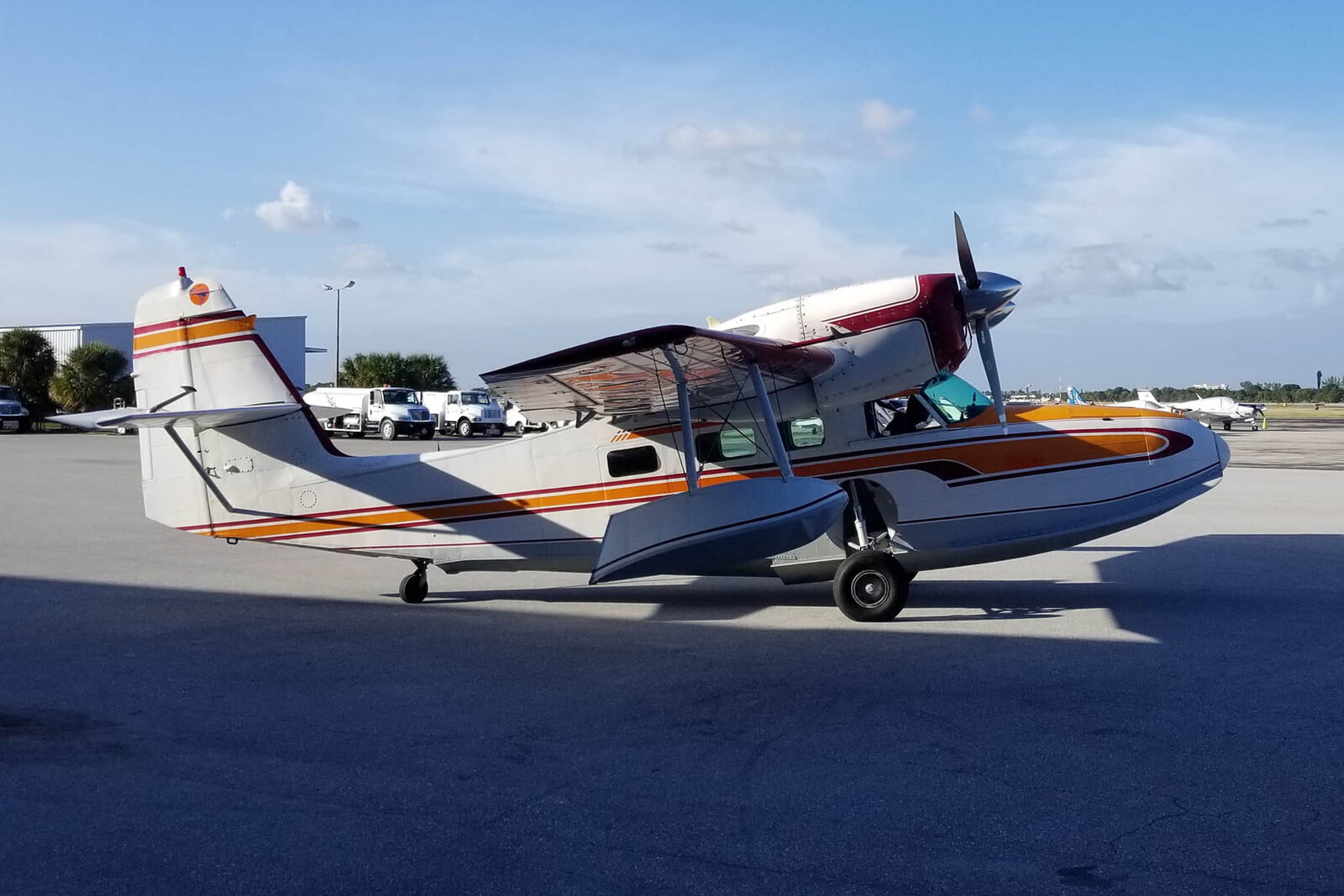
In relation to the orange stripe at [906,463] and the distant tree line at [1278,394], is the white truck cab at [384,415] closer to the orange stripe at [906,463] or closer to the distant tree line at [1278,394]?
the orange stripe at [906,463]

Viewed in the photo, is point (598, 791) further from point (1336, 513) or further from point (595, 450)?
point (1336, 513)

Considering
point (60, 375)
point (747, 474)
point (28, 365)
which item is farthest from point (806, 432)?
point (28, 365)

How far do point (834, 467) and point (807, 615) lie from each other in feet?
4.45

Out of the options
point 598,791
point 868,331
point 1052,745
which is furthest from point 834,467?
point 598,791

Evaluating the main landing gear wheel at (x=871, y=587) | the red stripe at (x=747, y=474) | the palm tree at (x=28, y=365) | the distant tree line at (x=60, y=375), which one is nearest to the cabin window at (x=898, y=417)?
the red stripe at (x=747, y=474)

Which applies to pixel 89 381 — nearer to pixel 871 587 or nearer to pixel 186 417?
pixel 186 417

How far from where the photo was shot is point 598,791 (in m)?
5.16

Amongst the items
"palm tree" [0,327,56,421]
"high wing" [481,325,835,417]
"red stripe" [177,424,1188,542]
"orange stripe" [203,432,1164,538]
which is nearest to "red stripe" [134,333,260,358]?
"red stripe" [177,424,1188,542]

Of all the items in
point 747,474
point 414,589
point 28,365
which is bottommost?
point 414,589

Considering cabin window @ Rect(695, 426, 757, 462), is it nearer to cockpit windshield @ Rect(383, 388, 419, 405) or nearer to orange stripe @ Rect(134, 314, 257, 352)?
orange stripe @ Rect(134, 314, 257, 352)

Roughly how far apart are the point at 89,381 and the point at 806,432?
5520 cm

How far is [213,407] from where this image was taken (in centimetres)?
1027

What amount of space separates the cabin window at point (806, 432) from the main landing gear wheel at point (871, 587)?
1.12 m

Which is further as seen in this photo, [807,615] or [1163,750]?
[807,615]
